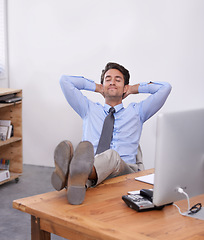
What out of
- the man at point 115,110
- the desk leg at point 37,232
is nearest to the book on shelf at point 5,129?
the man at point 115,110

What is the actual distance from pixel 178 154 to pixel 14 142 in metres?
2.87

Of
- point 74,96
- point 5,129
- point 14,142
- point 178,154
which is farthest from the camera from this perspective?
point 14,142

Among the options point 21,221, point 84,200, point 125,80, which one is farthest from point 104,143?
point 84,200

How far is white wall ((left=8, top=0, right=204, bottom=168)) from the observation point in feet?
12.2

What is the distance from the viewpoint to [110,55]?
4.08m

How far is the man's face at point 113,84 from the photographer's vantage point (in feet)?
9.54

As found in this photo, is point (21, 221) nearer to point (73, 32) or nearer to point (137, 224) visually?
point (137, 224)

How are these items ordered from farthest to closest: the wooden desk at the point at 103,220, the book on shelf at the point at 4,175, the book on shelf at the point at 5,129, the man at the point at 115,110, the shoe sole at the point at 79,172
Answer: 1. the book on shelf at the point at 5,129
2. the book on shelf at the point at 4,175
3. the man at the point at 115,110
4. the shoe sole at the point at 79,172
5. the wooden desk at the point at 103,220

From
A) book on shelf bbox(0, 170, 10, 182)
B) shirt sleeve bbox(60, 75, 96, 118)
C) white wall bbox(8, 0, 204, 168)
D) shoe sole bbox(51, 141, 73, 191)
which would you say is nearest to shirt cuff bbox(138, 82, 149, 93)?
shirt sleeve bbox(60, 75, 96, 118)

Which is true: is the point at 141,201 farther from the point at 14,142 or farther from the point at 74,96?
the point at 14,142

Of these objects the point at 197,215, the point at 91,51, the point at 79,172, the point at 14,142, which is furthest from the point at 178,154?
the point at 91,51

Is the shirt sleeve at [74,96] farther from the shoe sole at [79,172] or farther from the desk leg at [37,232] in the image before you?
the desk leg at [37,232]

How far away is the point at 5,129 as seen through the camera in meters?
3.78

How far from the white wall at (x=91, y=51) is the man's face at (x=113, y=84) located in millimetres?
1012
